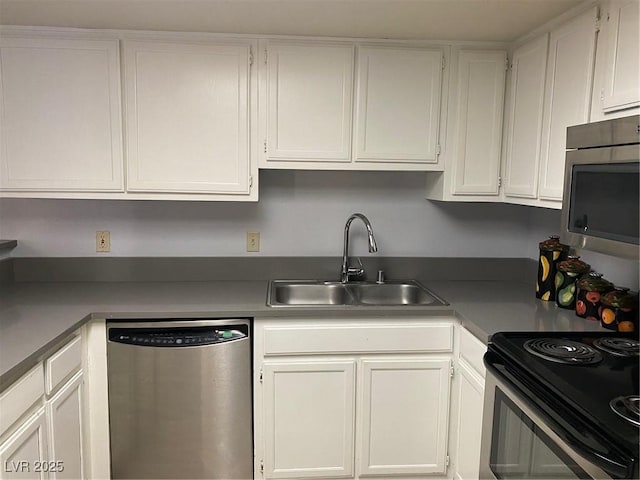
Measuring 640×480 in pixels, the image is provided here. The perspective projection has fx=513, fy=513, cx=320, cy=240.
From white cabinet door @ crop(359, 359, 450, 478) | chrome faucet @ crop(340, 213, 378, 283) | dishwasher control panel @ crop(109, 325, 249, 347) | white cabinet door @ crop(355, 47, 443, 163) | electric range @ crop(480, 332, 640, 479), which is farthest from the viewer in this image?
chrome faucet @ crop(340, 213, 378, 283)

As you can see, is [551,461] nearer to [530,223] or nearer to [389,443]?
[389,443]

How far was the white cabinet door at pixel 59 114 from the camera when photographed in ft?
7.34

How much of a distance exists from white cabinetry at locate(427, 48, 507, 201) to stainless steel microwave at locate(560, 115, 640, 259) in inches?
27.5

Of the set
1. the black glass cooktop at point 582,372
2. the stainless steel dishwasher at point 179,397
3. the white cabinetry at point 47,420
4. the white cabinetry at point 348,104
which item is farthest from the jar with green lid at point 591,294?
the white cabinetry at point 47,420

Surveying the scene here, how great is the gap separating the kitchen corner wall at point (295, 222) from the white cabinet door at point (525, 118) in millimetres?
444

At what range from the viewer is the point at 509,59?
7.84 ft

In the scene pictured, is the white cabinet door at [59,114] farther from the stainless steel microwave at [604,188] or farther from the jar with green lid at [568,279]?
the jar with green lid at [568,279]

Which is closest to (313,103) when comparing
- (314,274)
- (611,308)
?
(314,274)

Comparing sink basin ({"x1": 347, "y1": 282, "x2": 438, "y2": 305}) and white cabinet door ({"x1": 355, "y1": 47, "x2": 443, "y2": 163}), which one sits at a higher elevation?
white cabinet door ({"x1": 355, "y1": 47, "x2": 443, "y2": 163})

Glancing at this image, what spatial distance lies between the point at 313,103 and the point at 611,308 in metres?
1.49

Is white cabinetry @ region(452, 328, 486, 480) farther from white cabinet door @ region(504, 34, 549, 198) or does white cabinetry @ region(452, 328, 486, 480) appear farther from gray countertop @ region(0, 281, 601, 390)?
white cabinet door @ region(504, 34, 549, 198)

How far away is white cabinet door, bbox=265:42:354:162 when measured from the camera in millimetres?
2314

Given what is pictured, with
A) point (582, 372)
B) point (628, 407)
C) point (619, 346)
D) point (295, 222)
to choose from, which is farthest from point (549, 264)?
point (295, 222)

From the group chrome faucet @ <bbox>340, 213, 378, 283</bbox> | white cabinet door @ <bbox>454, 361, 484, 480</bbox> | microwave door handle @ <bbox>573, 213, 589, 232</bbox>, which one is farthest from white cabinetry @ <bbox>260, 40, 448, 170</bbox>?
white cabinet door @ <bbox>454, 361, 484, 480</bbox>
